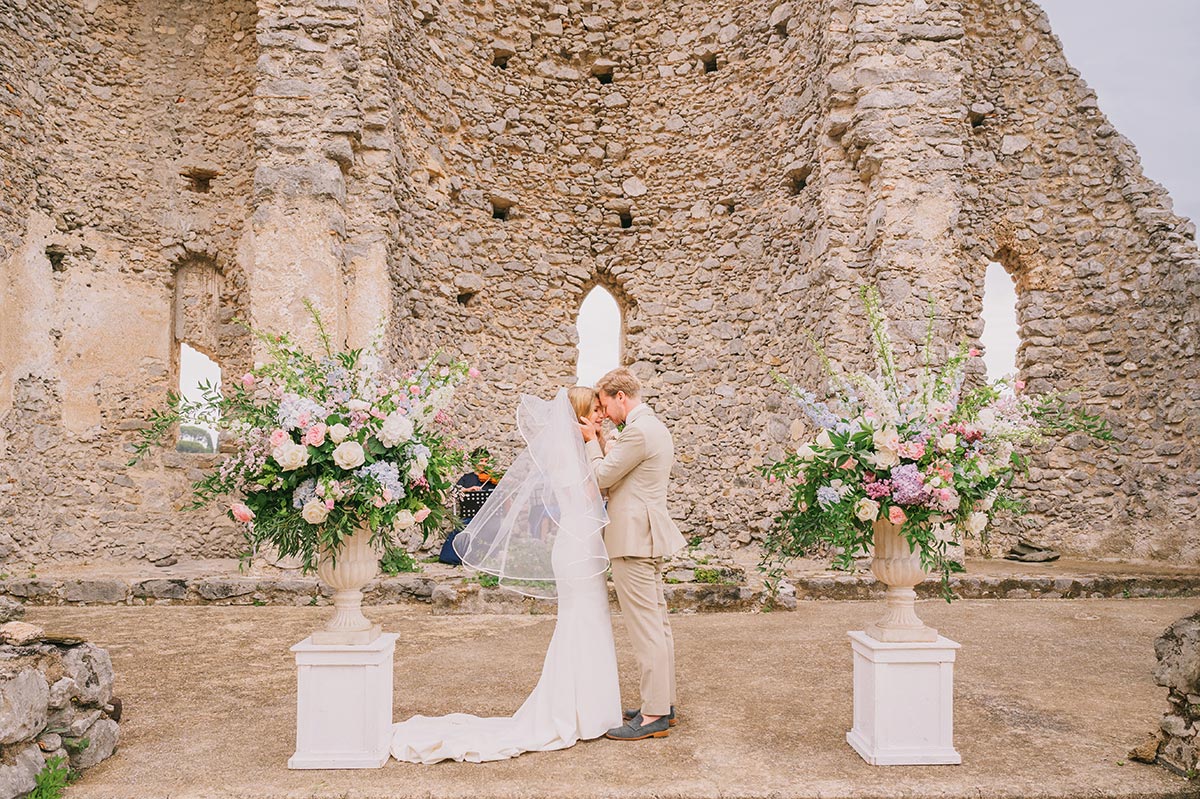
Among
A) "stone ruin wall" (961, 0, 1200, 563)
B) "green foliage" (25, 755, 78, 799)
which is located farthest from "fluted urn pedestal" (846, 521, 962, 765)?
"stone ruin wall" (961, 0, 1200, 563)

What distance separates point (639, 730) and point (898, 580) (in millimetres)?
1454

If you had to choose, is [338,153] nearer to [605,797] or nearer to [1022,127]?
[605,797]

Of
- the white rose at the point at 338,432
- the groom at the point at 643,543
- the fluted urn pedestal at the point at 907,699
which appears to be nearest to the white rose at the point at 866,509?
the fluted urn pedestal at the point at 907,699

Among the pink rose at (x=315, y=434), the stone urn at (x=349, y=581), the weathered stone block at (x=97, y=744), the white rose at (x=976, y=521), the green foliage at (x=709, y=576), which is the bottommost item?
the weathered stone block at (x=97, y=744)

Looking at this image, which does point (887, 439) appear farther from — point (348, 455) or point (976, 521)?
point (348, 455)

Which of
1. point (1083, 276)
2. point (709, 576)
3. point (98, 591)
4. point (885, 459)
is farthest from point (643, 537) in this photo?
point (1083, 276)

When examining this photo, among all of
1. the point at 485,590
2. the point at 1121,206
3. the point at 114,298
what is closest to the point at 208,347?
the point at 114,298

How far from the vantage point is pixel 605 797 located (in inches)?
122

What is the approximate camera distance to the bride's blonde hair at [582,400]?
417cm

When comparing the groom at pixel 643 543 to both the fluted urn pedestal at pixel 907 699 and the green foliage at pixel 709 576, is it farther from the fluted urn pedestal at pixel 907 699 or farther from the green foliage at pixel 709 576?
the green foliage at pixel 709 576

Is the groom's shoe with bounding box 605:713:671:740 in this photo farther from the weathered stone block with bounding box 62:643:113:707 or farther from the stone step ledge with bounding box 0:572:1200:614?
the stone step ledge with bounding box 0:572:1200:614

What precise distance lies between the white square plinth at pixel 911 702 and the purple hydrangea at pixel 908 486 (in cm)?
67

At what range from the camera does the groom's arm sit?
13.0 ft

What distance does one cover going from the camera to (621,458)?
3.97m
